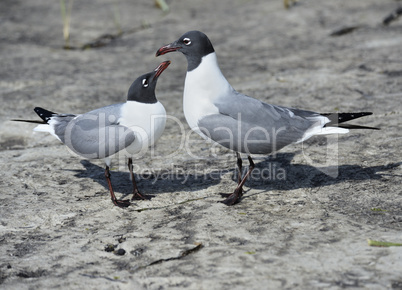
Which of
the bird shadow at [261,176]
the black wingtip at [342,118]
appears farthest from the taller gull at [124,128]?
the black wingtip at [342,118]

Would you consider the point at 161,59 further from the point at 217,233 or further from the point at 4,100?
the point at 217,233

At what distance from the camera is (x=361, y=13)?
29.4ft

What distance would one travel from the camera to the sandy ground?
3.13 meters

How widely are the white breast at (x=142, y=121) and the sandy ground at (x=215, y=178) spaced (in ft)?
1.57

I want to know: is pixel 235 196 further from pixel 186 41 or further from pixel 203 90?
pixel 186 41

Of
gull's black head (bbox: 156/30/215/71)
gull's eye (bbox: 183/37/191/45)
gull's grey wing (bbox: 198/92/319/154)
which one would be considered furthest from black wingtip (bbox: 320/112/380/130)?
gull's eye (bbox: 183/37/191/45)

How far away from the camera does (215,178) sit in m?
4.67

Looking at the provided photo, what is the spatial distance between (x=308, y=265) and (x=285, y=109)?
1611 millimetres

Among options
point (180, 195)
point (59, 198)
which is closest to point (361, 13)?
point (180, 195)

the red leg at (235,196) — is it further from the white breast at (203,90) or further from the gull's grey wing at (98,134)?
the gull's grey wing at (98,134)

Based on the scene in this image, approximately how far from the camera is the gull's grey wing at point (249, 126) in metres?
4.10

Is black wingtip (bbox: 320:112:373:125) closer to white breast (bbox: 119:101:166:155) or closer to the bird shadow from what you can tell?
the bird shadow

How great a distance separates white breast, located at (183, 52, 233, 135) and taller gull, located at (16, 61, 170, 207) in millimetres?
237

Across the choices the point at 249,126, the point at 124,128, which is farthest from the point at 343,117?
the point at 124,128
